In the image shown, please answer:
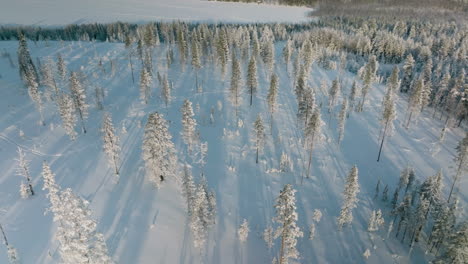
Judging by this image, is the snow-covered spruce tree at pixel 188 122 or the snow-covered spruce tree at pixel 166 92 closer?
the snow-covered spruce tree at pixel 188 122

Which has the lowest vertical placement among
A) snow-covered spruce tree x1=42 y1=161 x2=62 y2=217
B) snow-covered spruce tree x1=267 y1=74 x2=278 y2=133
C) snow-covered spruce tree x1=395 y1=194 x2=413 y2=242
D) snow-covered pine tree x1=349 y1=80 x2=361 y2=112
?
snow-covered spruce tree x1=395 y1=194 x2=413 y2=242

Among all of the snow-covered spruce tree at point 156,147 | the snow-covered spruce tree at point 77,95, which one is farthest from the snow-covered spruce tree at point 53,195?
the snow-covered spruce tree at point 77,95

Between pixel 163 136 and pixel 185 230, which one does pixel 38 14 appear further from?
pixel 185 230

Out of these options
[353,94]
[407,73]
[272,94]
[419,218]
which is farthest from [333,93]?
[419,218]

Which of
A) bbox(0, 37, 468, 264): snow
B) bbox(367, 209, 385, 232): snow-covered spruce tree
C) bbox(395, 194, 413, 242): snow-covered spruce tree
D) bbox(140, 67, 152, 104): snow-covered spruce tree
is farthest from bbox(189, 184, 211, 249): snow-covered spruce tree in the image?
bbox(140, 67, 152, 104): snow-covered spruce tree

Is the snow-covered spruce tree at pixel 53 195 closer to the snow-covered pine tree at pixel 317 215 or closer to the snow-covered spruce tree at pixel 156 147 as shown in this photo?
→ the snow-covered spruce tree at pixel 156 147

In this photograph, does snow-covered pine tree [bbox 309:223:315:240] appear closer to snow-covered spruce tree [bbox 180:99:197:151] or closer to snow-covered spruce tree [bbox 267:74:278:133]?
snow-covered spruce tree [bbox 180:99:197:151]

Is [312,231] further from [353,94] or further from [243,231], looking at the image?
[353,94]
